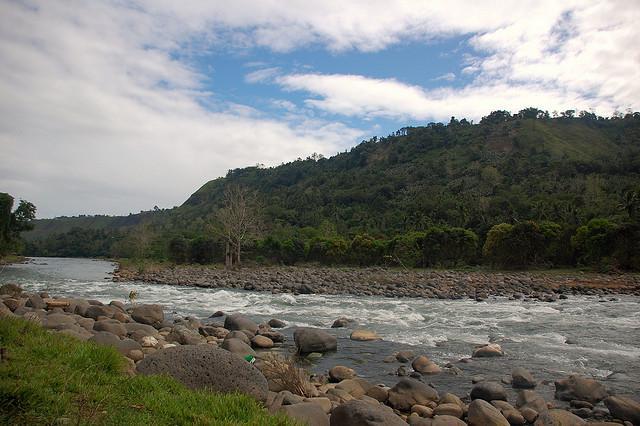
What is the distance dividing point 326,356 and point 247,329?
11.5 feet

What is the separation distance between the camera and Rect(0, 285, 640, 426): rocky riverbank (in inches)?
269

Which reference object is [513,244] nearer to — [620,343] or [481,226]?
[481,226]

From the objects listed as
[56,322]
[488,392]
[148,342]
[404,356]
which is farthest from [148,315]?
[488,392]

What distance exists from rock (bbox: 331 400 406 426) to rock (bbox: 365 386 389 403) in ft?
8.37

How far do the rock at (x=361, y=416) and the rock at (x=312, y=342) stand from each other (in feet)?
21.8

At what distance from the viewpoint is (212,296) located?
28.2 m

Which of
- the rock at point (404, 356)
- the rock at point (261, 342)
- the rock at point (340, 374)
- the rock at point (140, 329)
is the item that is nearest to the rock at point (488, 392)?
the rock at point (340, 374)

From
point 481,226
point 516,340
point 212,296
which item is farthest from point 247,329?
point 481,226

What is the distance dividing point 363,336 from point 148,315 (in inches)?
287

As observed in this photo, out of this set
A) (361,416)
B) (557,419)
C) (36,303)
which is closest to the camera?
(361,416)

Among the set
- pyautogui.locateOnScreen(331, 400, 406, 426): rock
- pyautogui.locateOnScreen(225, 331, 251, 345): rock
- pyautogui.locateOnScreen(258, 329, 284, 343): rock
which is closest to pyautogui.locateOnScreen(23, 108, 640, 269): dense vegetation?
pyautogui.locateOnScreen(258, 329, 284, 343): rock

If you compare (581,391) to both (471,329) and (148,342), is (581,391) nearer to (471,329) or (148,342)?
(471,329)

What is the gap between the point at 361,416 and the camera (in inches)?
241

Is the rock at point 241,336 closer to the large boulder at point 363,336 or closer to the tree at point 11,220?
the large boulder at point 363,336
